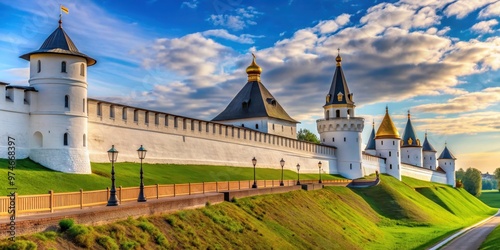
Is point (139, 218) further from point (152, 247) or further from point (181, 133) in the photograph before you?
point (181, 133)

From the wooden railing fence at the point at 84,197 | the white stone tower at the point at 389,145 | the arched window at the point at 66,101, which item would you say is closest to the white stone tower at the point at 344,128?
the white stone tower at the point at 389,145

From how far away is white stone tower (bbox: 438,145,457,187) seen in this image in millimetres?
105869

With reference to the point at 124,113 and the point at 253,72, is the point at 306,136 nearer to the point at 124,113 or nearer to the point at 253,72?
the point at 253,72

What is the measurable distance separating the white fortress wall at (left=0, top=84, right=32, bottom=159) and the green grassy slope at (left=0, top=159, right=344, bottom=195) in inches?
34.3

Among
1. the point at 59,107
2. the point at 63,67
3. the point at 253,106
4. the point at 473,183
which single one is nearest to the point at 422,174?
the point at 473,183

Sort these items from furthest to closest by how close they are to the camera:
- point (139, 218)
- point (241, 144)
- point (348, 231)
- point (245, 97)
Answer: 1. point (245, 97)
2. point (241, 144)
3. point (348, 231)
4. point (139, 218)

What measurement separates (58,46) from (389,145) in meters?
57.5

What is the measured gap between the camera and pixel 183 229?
1794cm

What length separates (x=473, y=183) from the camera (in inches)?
4786

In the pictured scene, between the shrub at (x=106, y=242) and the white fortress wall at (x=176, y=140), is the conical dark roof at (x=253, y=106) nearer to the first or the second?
the white fortress wall at (x=176, y=140)

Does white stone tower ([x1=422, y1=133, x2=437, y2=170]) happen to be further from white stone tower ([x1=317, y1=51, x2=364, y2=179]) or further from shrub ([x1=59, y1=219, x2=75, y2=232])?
shrub ([x1=59, y1=219, x2=75, y2=232])

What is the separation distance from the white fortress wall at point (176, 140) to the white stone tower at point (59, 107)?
2.53m

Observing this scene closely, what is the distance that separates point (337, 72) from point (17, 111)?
150ft

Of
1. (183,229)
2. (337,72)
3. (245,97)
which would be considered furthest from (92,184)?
(337,72)
